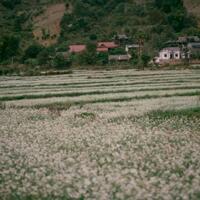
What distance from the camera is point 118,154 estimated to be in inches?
526

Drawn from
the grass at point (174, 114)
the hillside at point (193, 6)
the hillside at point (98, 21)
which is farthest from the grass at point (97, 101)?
the hillside at point (193, 6)

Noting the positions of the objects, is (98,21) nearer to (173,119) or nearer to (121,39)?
(121,39)

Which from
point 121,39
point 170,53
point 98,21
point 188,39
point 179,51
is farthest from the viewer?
point 98,21

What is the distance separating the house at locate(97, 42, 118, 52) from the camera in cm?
9518

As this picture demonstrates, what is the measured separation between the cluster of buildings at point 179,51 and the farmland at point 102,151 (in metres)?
61.7

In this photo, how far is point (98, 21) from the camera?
12562 cm

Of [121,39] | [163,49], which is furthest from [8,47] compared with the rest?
[163,49]

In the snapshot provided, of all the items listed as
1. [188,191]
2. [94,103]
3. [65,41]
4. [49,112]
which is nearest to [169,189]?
[188,191]

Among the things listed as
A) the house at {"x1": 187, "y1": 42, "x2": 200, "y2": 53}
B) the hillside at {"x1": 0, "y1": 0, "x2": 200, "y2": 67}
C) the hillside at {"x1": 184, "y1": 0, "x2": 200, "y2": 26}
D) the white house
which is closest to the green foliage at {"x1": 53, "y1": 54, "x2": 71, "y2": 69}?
the hillside at {"x1": 0, "y1": 0, "x2": 200, "y2": 67}

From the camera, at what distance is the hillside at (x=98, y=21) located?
354ft

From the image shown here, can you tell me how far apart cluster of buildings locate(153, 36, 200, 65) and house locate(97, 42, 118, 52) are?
385 inches

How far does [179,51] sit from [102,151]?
263 feet

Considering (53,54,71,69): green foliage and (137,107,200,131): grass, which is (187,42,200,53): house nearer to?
(53,54,71,69): green foliage

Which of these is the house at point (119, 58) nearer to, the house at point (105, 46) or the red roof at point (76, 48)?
the house at point (105, 46)
